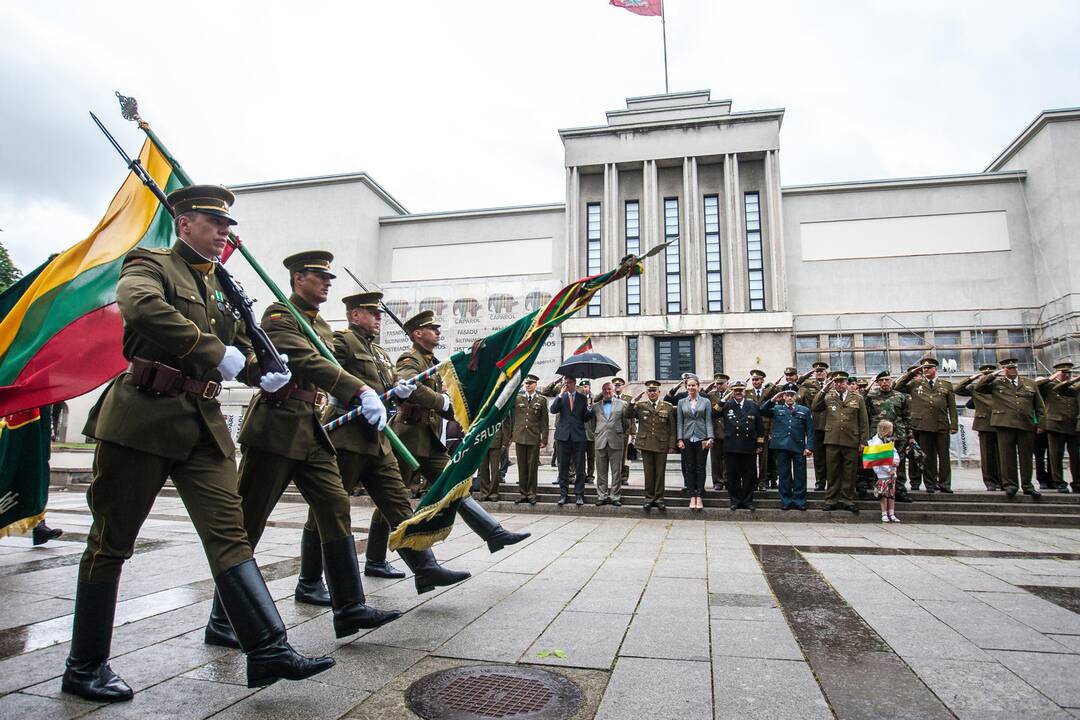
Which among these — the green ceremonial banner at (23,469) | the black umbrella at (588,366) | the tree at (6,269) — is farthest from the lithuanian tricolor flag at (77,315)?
the tree at (6,269)

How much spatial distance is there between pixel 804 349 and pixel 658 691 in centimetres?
2660

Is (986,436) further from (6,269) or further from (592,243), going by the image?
(6,269)

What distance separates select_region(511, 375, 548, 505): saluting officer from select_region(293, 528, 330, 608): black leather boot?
683cm

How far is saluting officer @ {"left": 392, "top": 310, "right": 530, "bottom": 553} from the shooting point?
4.93m

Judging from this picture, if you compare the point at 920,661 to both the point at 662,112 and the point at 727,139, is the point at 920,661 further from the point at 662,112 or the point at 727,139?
the point at 662,112

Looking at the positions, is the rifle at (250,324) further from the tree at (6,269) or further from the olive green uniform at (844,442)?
the tree at (6,269)

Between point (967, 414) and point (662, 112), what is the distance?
18.4 m

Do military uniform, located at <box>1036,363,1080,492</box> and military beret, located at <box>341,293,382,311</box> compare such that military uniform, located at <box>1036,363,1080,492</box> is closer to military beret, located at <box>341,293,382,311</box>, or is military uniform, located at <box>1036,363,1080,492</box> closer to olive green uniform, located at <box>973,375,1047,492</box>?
olive green uniform, located at <box>973,375,1047,492</box>

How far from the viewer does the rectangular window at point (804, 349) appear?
27062 mm

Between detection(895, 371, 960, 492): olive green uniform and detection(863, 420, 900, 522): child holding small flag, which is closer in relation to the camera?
detection(863, 420, 900, 522): child holding small flag

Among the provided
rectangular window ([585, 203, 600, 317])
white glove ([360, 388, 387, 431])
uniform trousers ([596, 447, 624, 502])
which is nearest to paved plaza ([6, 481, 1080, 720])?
white glove ([360, 388, 387, 431])

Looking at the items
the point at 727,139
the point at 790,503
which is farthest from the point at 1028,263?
the point at 790,503

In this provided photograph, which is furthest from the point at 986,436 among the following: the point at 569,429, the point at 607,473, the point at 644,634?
the point at 644,634

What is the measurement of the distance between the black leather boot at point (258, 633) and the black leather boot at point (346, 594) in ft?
2.06
